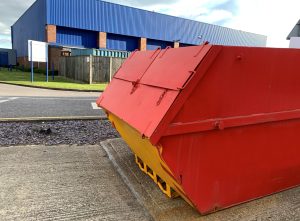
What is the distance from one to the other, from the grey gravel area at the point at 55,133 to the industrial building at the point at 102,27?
24.7 meters

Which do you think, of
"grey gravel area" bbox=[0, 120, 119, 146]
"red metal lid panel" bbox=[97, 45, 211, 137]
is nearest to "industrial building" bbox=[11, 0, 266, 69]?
"grey gravel area" bbox=[0, 120, 119, 146]

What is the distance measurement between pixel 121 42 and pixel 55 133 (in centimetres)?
3183

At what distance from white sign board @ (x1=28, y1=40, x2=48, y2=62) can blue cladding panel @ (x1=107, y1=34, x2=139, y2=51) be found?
15484 millimetres

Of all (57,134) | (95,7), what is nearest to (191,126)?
(57,134)

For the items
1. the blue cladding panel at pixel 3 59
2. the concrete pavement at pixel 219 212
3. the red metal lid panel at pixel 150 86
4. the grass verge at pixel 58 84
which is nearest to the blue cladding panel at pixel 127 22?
the grass verge at pixel 58 84

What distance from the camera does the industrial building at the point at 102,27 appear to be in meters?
31.0

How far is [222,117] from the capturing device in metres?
2.71

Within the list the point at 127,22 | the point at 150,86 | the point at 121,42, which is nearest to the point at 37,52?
the point at 121,42

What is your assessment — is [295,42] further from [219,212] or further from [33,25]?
[33,25]

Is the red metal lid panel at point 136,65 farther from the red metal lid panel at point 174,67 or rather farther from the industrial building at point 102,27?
the industrial building at point 102,27

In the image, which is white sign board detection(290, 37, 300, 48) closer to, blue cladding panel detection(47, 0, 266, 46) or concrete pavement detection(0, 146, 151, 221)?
concrete pavement detection(0, 146, 151, 221)

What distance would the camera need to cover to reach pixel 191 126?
254cm

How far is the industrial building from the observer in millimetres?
31047

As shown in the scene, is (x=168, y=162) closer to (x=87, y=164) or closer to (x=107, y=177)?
(x=107, y=177)
